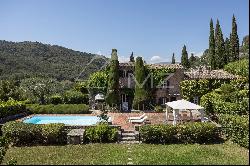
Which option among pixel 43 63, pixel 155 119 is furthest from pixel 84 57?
pixel 155 119

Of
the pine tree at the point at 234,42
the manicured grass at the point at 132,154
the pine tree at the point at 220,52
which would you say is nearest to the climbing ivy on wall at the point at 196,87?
the pine tree at the point at 220,52

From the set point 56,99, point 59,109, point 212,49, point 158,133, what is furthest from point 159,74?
point 212,49

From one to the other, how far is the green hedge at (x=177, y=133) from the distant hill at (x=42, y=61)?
51389 millimetres

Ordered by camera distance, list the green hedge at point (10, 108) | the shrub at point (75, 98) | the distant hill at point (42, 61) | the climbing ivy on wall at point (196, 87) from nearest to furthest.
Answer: the green hedge at point (10, 108), the climbing ivy on wall at point (196, 87), the shrub at point (75, 98), the distant hill at point (42, 61)

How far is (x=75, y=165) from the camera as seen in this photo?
645 inches

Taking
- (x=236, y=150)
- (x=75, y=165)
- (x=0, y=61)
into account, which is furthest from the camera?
(x=0, y=61)

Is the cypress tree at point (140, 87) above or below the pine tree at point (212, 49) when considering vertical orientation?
below

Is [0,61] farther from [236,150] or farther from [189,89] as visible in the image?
[236,150]

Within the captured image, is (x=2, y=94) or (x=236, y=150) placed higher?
(x=2, y=94)

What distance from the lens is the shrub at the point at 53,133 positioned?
21672 millimetres

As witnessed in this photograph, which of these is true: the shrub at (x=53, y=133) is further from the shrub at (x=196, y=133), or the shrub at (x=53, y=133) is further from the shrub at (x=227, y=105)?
the shrub at (x=227, y=105)

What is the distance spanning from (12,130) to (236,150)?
1309 cm

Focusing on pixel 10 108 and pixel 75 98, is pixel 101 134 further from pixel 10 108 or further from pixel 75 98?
pixel 75 98

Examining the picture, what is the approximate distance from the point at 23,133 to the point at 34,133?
2.13ft
